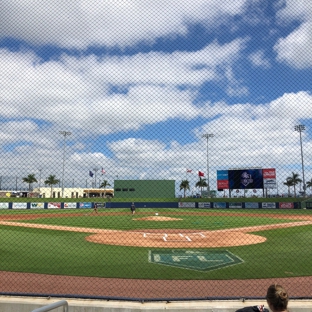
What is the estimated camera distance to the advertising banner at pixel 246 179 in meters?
51.6

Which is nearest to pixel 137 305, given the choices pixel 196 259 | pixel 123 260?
pixel 123 260

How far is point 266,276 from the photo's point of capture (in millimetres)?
9359

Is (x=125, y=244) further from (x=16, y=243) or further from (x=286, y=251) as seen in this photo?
(x=286, y=251)

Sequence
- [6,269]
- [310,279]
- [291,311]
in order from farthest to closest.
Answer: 1. [6,269]
2. [310,279]
3. [291,311]

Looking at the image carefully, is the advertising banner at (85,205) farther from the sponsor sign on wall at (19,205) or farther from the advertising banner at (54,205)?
the sponsor sign on wall at (19,205)

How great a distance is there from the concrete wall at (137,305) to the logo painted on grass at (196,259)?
526 cm

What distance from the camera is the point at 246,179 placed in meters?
52.4

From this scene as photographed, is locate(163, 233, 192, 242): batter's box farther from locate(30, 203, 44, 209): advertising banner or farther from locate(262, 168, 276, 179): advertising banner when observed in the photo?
locate(262, 168, 276, 179): advertising banner

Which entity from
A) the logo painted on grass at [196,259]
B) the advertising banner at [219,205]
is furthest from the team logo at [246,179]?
the logo painted on grass at [196,259]

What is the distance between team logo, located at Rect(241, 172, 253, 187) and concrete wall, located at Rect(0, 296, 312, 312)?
48.9 m

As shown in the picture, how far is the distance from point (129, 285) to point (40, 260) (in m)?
4.73

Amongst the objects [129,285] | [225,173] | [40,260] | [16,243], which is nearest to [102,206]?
[225,173]

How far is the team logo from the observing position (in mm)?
52125

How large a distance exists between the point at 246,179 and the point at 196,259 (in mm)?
42956
